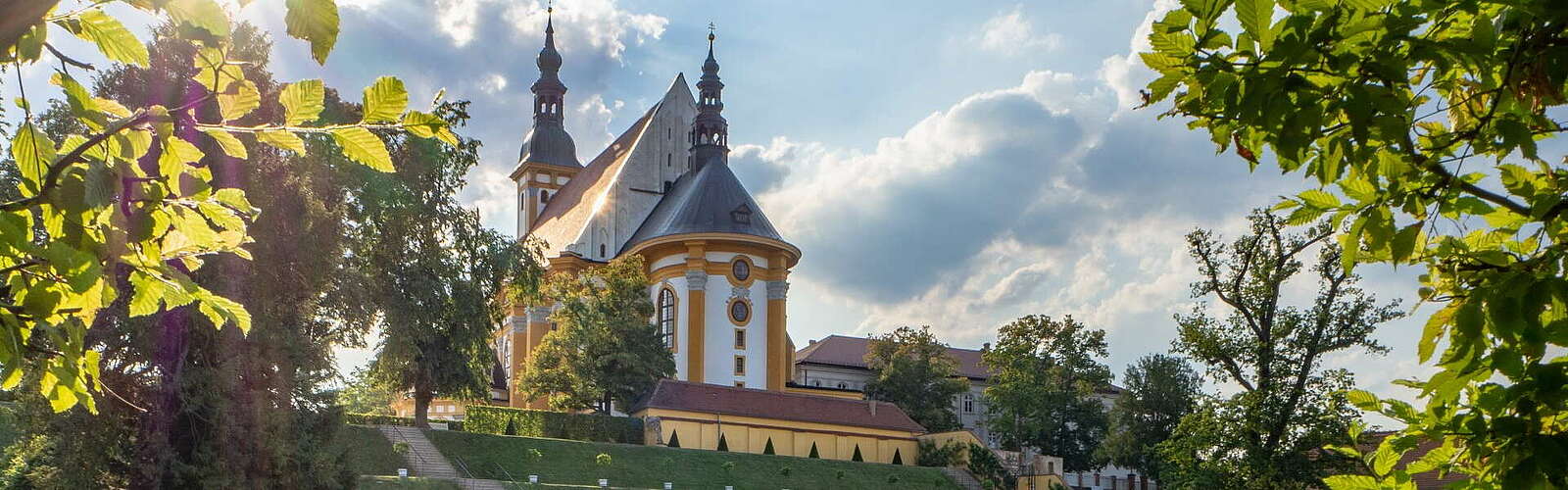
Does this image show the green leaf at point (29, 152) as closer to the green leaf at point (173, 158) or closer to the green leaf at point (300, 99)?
the green leaf at point (173, 158)

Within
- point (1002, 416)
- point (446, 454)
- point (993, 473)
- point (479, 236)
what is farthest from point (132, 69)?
point (1002, 416)

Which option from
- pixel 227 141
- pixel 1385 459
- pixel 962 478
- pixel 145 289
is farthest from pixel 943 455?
pixel 227 141

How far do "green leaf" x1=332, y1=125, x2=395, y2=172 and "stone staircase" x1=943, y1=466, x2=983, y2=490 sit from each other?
47.1m

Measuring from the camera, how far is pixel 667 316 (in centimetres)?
6372

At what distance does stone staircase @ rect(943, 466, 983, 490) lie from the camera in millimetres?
49303

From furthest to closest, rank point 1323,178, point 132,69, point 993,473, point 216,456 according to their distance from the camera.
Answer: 1. point 993,473
2. point 132,69
3. point 216,456
4. point 1323,178

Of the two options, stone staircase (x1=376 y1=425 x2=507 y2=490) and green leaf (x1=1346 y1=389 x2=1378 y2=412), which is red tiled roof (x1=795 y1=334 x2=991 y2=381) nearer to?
stone staircase (x1=376 y1=425 x2=507 y2=490)

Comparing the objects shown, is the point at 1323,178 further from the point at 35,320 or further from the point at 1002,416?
the point at 1002,416

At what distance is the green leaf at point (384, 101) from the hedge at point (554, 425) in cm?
4550

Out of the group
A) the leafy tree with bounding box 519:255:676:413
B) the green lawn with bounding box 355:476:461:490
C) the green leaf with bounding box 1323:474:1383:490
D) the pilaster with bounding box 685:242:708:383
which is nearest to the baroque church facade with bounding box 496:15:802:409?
the pilaster with bounding box 685:242:708:383

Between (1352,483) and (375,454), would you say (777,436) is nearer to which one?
(375,454)

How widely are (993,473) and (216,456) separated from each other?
110ft

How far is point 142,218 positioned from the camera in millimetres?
3131

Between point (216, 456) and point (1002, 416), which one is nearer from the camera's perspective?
point (216, 456)
